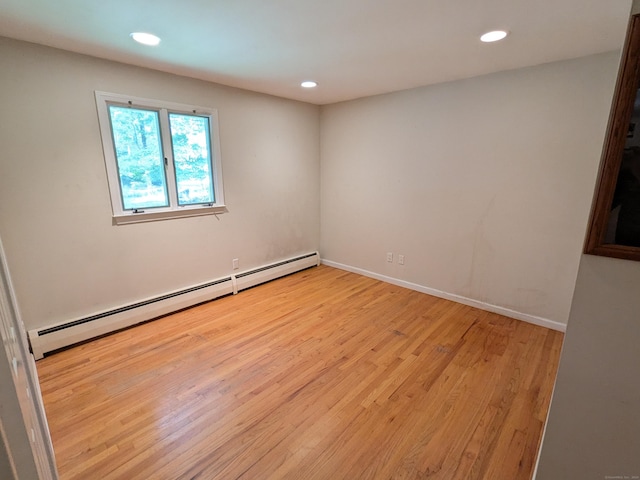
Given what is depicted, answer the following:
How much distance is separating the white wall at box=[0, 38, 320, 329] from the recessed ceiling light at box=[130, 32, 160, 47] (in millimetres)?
606

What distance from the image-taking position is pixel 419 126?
3.17 m

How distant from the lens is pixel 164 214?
2828 mm

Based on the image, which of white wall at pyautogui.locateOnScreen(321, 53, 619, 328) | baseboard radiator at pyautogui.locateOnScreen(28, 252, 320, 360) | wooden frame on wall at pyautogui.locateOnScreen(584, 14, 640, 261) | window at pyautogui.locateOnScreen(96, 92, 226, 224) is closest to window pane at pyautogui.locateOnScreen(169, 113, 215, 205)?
window at pyautogui.locateOnScreen(96, 92, 226, 224)

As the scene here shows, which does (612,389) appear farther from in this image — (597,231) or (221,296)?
(221,296)

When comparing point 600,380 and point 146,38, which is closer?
point 600,380

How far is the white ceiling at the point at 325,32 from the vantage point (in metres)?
1.57

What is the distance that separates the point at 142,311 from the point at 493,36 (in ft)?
11.5

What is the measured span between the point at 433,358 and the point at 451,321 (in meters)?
0.68

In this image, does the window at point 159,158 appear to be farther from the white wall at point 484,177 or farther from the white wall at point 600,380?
the white wall at point 600,380

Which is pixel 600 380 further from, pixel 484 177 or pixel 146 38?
pixel 146 38

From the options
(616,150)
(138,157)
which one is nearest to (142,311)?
(138,157)

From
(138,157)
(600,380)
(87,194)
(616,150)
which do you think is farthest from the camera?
(138,157)

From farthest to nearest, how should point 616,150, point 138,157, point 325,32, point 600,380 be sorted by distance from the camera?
point 138,157, point 325,32, point 600,380, point 616,150

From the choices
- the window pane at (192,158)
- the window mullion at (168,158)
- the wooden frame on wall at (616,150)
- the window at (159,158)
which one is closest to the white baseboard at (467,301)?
the wooden frame on wall at (616,150)
